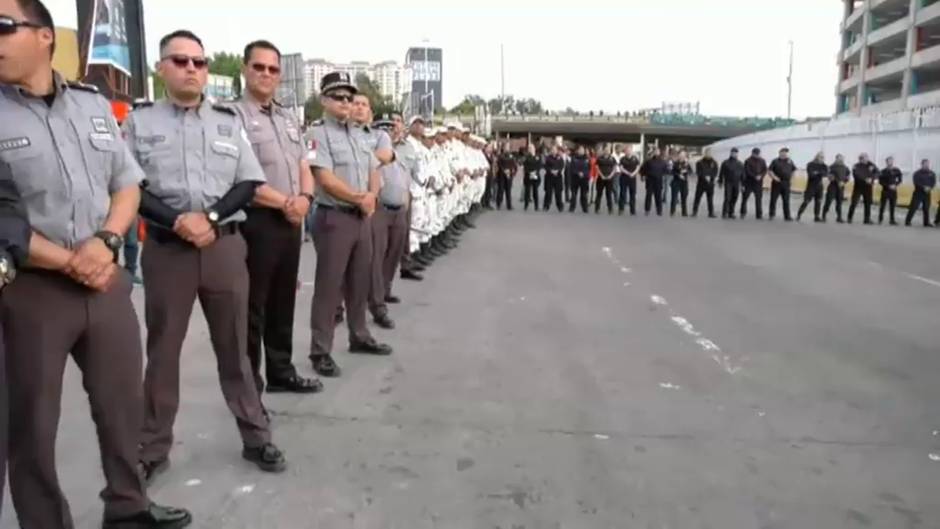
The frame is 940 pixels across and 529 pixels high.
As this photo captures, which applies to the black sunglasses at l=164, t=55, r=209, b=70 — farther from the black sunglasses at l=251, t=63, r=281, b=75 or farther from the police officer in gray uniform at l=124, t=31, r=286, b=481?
the black sunglasses at l=251, t=63, r=281, b=75

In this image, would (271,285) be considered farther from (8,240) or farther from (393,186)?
(393,186)

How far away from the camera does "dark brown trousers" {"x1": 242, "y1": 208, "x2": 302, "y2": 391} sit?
4.91m

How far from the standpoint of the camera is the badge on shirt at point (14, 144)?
2863 millimetres

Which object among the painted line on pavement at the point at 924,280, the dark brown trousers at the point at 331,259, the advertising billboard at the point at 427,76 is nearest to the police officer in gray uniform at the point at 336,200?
the dark brown trousers at the point at 331,259

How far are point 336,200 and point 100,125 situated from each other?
9.26 feet

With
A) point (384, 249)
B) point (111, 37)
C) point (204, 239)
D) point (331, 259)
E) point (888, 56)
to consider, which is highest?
point (888, 56)

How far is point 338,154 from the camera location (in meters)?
5.94

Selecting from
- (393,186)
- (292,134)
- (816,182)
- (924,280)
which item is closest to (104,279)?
(292,134)

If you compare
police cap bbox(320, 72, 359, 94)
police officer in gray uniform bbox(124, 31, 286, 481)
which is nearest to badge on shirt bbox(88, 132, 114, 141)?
police officer in gray uniform bbox(124, 31, 286, 481)

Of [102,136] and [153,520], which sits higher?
[102,136]

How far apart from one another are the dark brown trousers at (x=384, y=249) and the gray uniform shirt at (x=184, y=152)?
2844mm

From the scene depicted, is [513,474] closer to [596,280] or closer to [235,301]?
[235,301]

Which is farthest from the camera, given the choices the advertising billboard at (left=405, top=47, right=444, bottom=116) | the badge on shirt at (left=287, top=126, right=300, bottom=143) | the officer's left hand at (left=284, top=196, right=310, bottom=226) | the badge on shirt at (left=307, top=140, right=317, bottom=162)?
the advertising billboard at (left=405, top=47, right=444, bottom=116)

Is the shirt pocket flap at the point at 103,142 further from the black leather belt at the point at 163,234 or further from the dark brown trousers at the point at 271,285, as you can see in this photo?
the dark brown trousers at the point at 271,285
